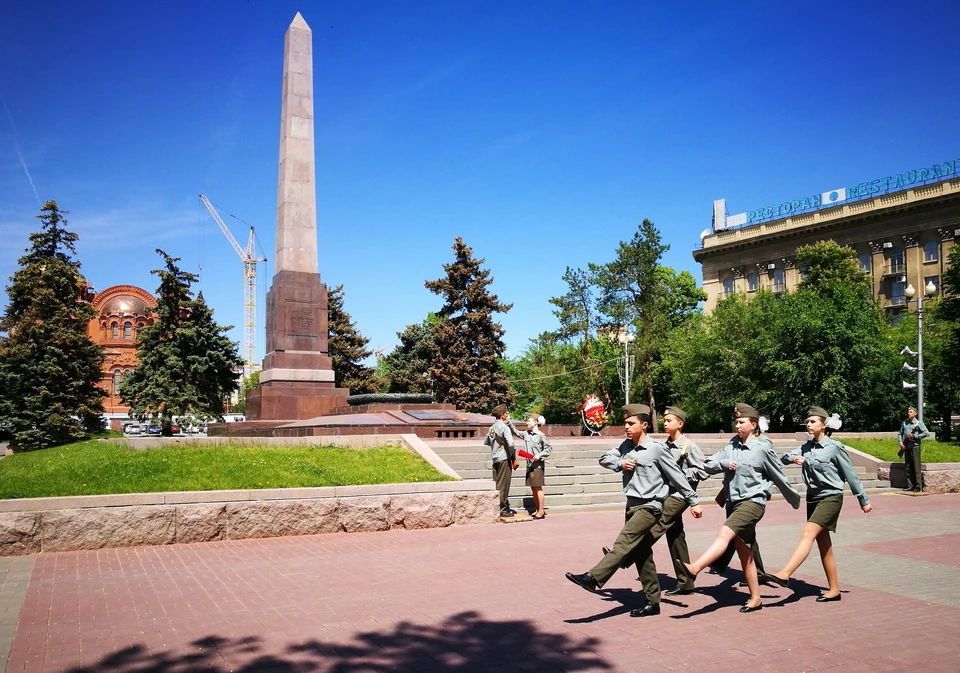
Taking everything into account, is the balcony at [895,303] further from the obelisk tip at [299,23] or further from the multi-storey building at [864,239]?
the obelisk tip at [299,23]

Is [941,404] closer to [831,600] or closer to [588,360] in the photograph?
[588,360]

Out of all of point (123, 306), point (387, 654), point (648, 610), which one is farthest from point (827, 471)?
point (123, 306)

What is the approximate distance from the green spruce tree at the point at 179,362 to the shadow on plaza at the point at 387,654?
3248 cm

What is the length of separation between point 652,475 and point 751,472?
109 centimetres

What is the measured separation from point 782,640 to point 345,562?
16.5ft

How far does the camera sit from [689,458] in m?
7.59

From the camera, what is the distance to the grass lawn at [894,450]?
2078 cm

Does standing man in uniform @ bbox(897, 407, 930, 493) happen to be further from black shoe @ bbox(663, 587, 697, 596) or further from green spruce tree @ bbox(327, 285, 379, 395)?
green spruce tree @ bbox(327, 285, 379, 395)

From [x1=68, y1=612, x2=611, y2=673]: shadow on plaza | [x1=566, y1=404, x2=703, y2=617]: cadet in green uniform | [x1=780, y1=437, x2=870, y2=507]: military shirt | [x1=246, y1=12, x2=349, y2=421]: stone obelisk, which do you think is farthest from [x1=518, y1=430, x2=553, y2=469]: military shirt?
[x1=246, y1=12, x2=349, y2=421]: stone obelisk

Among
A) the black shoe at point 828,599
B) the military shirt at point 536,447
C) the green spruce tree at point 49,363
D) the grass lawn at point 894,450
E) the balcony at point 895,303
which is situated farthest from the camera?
the balcony at point 895,303

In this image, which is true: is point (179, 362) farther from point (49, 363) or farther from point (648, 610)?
point (648, 610)

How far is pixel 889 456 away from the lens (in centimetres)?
2123

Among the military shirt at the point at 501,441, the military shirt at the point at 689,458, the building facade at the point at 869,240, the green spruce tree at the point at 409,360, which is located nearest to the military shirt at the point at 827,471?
the military shirt at the point at 689,458

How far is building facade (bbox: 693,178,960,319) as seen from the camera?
5600 centimetres
